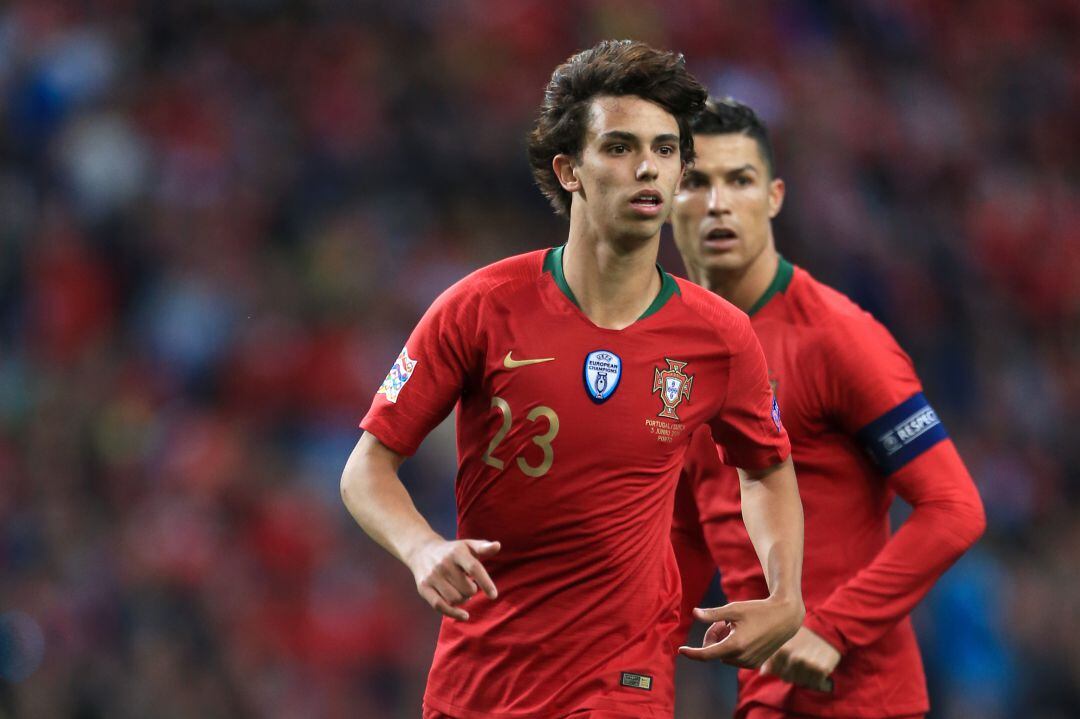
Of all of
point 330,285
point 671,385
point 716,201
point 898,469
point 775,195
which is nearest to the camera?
point 671,385

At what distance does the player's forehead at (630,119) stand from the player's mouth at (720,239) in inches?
37.2

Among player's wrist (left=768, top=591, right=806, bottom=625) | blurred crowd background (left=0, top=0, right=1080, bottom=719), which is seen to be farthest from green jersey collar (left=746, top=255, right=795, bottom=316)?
blurred crowd background (left=0, top=0, right=1080, bottom=719)

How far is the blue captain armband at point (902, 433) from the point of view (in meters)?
4.09

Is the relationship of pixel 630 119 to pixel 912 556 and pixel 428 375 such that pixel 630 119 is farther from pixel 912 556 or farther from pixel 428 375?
pixel 912 556

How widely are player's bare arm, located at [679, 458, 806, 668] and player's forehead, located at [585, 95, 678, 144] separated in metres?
0.90

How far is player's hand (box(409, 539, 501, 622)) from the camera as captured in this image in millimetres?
2910

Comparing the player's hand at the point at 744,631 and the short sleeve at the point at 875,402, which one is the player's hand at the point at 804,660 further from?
the short sleeve at the point at 875,402

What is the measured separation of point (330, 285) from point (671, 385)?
500cm

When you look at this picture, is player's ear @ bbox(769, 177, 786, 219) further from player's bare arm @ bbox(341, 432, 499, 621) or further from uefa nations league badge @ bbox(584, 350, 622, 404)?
player's bare arm @ bbox(341, 432, 499, 621)

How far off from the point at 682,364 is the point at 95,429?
4.62 metres

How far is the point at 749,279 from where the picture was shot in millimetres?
4402

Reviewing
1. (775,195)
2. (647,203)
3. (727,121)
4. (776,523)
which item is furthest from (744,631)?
(775,195)

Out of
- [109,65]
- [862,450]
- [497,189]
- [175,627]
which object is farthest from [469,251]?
[862,450]

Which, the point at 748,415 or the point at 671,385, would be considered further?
the point at 748,415
